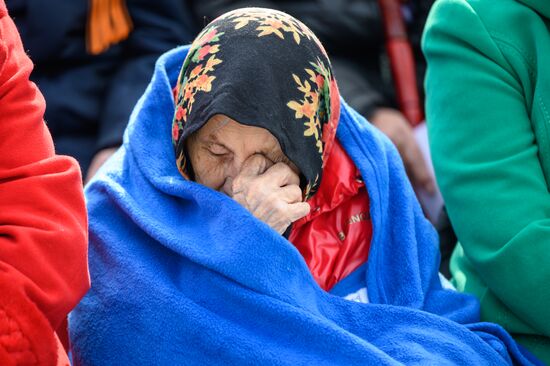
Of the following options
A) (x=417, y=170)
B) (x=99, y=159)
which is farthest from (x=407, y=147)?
(x=99, y=159)

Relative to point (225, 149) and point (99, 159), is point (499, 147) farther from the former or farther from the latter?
point (99, 159)

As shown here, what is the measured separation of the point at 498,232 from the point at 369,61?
1.33 meters

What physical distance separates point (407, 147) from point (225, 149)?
3.89 ft

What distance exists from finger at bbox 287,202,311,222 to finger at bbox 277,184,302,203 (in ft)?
0.04

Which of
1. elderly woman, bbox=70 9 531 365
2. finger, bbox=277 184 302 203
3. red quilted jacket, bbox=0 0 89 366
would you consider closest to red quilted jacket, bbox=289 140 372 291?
elderly woman, bbox=70 9 531 365

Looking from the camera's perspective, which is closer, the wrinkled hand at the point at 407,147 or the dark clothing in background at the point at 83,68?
the dark clothing in background at the point at 83,68

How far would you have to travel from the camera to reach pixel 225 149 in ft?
5.51

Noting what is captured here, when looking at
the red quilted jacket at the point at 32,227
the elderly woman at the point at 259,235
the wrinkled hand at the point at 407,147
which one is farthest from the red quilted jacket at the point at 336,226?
the wrinkled hand at the point at 407,147

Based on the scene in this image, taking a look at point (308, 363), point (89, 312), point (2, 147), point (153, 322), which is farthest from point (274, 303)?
point (2, 147)

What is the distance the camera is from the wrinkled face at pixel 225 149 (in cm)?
166

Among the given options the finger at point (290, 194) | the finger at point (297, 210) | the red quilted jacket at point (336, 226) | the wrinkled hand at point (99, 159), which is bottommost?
the wrinkled hand at point (99, 159)

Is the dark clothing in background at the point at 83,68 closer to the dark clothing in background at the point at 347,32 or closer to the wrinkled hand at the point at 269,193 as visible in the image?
the dark clothing in background at the point at 347,32

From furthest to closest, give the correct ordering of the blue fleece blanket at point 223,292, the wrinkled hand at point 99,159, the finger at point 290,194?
1. the wrinkled hand at point 99,159
2. the finger at point 290,194
3. the blue fleece blanket at point 223,292

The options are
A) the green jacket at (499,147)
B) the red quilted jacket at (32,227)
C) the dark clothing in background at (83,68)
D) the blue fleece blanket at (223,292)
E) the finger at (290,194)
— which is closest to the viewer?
the red quilted jacket at (32,227)
